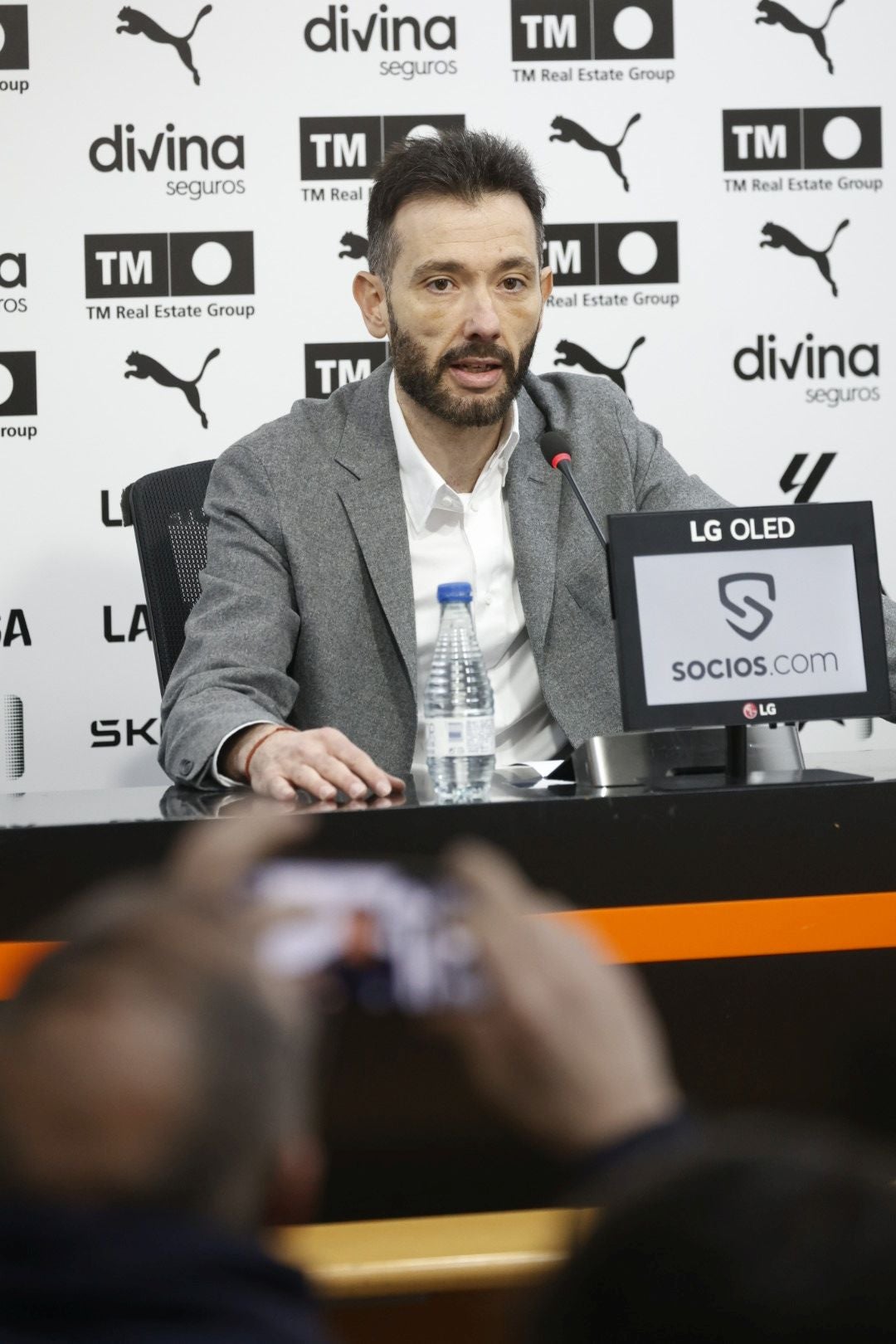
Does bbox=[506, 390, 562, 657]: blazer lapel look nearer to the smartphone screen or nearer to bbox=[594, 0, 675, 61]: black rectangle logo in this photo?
bbox=[594, 0, 675, 61]: black rectangle logo

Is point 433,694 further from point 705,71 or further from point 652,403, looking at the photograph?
point 705,71

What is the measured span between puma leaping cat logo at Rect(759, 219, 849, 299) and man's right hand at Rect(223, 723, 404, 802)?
6.71 feet

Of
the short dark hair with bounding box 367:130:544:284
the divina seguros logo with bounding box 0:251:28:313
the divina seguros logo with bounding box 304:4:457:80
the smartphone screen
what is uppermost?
the divina seguros logo with bounding box 304:4:457:80

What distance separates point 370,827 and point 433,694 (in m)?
0.91

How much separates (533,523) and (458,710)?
40cm

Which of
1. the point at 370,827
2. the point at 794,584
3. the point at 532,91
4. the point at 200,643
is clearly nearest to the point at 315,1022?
the point at 370,827

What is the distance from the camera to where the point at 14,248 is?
2.94 metres

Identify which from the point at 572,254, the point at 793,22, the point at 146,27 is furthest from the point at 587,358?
the point at 146,27

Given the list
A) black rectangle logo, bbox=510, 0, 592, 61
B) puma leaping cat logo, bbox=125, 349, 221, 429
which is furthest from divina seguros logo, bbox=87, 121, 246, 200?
black rectangle logo, bbox=510, 0, 592, 61

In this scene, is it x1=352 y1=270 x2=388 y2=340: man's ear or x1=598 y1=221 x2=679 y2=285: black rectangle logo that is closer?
x1=352 y1=270 x2=388 y2=340: man's ear

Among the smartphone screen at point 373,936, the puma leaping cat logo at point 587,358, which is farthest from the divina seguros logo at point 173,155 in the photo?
the smartphone screen at point 373,936

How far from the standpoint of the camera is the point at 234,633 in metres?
1.76

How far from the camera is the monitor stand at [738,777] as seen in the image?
1200 mm

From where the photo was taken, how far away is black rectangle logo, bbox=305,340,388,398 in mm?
2992
